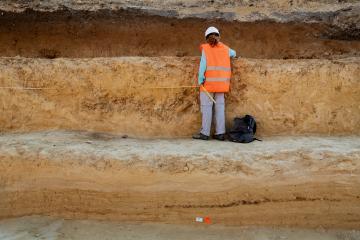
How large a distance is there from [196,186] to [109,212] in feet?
3.77

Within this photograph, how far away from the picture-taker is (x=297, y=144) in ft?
20.5

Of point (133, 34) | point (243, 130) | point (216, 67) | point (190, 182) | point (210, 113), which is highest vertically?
point (133, 34)

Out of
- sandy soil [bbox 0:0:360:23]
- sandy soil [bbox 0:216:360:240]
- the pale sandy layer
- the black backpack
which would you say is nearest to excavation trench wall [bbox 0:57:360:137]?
the black backpack

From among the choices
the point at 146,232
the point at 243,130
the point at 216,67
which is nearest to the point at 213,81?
the point at 216,67

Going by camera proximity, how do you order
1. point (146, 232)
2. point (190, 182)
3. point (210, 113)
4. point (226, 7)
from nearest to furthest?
point (146, 232) → point (190, 182) → point (210, 113) → point (226, 7)

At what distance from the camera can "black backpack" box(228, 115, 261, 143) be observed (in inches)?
256

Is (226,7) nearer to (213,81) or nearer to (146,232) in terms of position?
(213,81)

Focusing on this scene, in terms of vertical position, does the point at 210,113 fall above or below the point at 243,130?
above

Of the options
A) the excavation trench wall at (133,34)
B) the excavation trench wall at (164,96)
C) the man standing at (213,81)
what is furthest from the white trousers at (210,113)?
the excavation trench wall at (133,34)

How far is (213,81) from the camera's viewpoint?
22.0 feet

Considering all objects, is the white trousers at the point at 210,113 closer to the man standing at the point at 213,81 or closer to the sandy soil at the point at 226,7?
the man standing at the point at 213,81

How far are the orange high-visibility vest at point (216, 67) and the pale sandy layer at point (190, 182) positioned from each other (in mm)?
908

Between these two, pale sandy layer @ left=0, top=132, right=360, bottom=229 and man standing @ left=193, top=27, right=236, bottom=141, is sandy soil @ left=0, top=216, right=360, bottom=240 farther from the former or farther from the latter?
man standing @ left=193, top=27, right=236, bottom=141

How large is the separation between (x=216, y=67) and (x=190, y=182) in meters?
1.79
